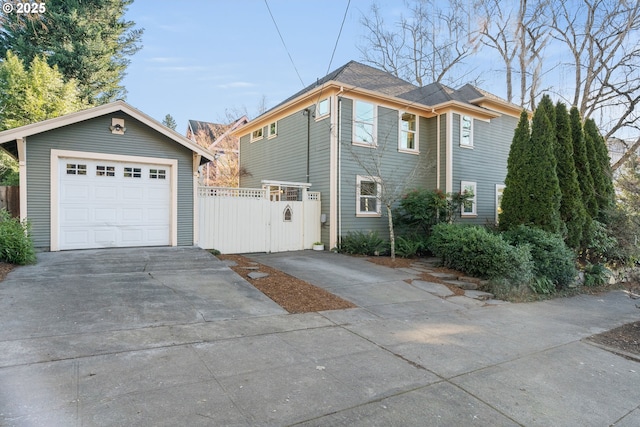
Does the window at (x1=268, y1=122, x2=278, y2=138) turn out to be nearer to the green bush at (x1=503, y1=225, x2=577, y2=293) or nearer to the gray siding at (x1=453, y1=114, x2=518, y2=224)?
the gray siding at (x1=453, y1=114, x2=518, y2=224)

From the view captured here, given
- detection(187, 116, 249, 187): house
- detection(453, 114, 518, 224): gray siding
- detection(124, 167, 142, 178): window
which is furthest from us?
detection(187, 116, 249, 187): house

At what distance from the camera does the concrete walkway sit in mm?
2768

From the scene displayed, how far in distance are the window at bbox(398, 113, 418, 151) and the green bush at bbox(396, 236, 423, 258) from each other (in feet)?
12.2

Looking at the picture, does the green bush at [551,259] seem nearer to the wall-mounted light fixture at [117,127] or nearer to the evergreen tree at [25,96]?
the wall-mounted light fixture at [117,127]

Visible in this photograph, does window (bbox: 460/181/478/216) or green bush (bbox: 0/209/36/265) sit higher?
window (bbox: 460/181/478/216)

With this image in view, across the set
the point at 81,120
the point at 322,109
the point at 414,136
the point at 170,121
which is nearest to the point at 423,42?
the point at 414,136

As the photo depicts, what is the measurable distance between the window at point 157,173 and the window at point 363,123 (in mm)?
6170

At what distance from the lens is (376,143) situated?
12859mm

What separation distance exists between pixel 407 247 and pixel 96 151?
351 inches

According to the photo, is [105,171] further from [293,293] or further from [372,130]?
[372,130]

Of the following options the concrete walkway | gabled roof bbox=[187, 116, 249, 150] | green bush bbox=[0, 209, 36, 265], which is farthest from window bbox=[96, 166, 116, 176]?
gabled roof bbox=[187, 116, 249, 150]

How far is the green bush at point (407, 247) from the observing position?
11.5m

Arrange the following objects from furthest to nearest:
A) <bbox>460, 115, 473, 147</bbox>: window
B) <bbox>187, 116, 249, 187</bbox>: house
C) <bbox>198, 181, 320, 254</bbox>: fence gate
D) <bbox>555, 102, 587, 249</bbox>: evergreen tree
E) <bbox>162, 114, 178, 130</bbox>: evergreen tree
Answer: <bbox>162, 114, 178, 130</bbox>: evergreen tree < <bbox>187, 116, 249, 187</bbox>: house < <bbox>460, 115, 473, 147</bbox>: window < <bbox>198, 181, 320, 254</bbox>: fence gate < <bbox>555, 102, 587, 249</bbox>: evergreen tree

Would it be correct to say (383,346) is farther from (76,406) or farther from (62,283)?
(62,283)
